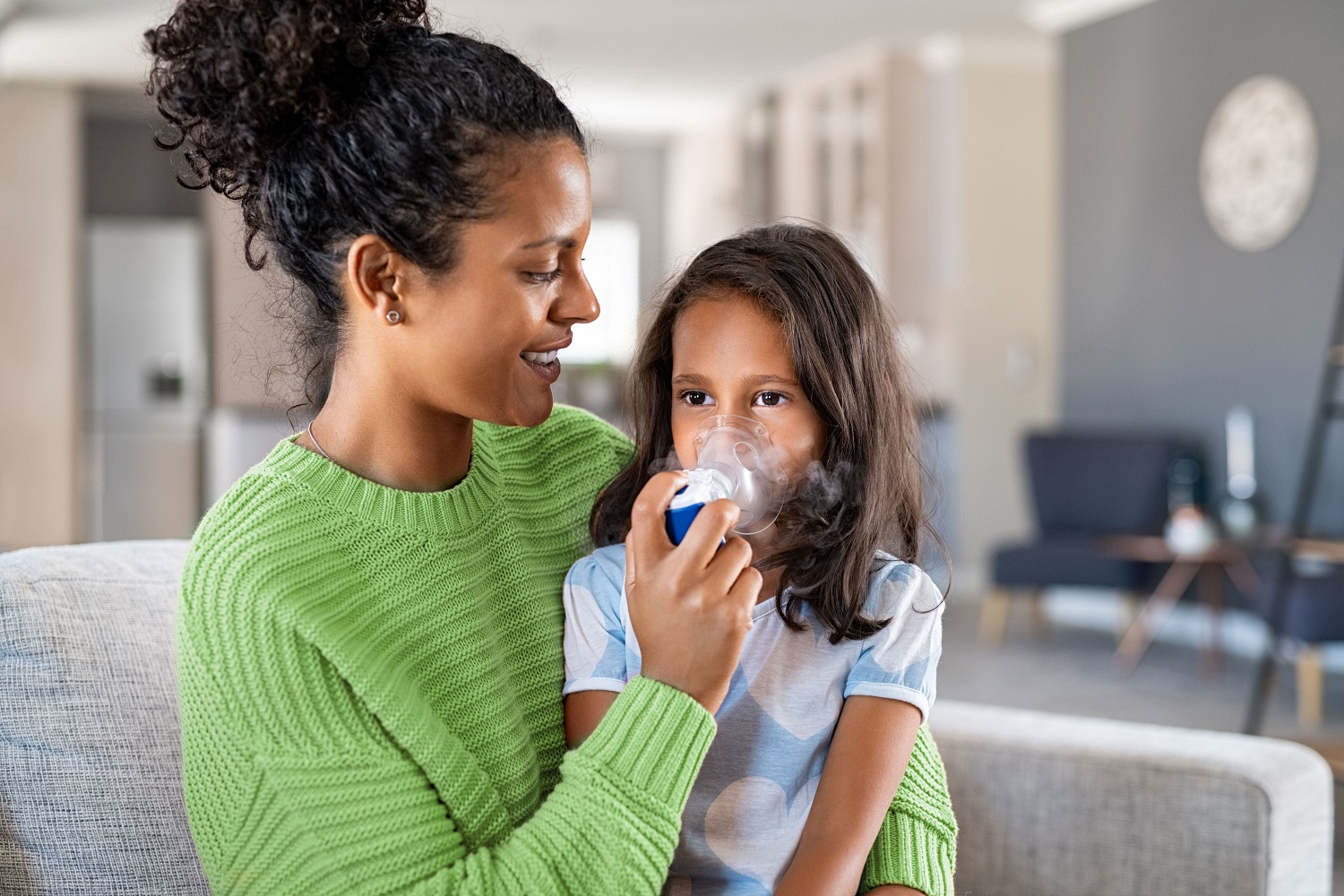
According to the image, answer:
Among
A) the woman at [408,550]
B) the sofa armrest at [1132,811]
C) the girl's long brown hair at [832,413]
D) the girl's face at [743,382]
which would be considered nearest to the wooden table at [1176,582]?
the sofa armrest at [1132,811]

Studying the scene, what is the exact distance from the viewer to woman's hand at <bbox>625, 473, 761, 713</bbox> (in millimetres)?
1040

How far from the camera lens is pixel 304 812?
1018 millimetres

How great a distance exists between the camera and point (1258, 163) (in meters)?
5.95

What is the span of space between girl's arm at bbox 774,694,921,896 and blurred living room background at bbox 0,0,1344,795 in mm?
3419

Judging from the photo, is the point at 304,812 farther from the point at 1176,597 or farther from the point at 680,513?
the point at 1176,597

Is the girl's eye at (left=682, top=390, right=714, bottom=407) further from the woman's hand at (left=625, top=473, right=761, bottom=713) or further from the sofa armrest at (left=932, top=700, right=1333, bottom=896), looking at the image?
the sofa armrest at (left=932, top=700, right=1333, bottom=896)

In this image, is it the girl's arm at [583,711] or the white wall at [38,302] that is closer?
the girl's arm at [583,711]

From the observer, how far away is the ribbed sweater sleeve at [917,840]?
4.17 feet

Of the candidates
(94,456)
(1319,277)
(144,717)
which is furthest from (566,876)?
(94,456)

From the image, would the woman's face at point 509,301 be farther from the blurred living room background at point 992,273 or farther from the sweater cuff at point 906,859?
the blurred living room background at point 992,273

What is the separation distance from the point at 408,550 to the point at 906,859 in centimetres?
55

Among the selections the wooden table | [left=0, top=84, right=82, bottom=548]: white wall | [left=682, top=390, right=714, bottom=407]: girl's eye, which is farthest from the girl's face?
[left=0, top=84, right=82, bottom=548]: white wall

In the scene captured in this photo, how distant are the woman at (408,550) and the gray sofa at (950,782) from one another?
0.24 metres

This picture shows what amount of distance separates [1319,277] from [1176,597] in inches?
65.7
